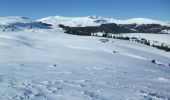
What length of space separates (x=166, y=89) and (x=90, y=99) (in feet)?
21.7

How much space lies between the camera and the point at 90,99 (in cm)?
1344

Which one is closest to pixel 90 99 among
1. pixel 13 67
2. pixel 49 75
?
pixel 49 75

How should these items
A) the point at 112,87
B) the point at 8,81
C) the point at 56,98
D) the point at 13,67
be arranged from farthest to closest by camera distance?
the point at 13,67, the point at 112,87, the point at 8,81, the point at 56,98

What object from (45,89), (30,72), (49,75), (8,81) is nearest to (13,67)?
(30,72)

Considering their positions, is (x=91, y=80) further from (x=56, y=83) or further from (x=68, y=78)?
(x=56, y=83)

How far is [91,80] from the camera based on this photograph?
59.3 ft

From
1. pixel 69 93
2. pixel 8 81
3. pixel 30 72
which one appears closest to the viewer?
pixel 69 93

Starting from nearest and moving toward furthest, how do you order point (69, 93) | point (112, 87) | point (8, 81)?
point (69, 93), point (8, 81), point (112, 87)

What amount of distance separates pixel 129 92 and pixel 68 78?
3.98 meters

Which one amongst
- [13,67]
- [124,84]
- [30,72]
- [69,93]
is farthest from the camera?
[13,67]

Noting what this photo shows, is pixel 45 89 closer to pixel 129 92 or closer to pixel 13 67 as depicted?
pixel 129 92

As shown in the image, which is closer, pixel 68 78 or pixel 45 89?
pixel 45 89

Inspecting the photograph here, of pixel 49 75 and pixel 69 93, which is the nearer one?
pixel 69 93

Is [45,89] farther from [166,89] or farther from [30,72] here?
[166,89]
